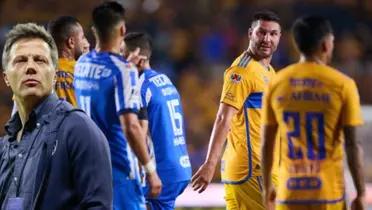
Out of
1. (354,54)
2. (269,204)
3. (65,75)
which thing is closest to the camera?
(269,204)

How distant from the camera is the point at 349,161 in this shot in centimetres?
614

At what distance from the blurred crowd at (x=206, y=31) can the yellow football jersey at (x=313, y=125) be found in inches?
391

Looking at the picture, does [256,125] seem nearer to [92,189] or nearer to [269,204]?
[269,204]

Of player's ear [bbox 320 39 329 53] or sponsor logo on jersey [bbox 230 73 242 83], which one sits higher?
player's ear [bbox 320 39 329 53]

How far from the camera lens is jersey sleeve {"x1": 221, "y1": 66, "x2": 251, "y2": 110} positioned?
8.03 metres

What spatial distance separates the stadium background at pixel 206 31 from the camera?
16562mm

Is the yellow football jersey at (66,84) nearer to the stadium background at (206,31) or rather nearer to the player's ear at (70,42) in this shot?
the player's ear at (70,42)

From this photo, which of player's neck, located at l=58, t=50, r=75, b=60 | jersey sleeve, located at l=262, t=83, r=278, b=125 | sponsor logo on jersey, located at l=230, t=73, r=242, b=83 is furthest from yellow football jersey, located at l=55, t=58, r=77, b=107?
jersey sleeve, located at l=262, t=83, r=278, b=125

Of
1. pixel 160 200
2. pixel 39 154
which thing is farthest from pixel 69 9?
pixel 39 154

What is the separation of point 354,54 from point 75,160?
1275 centimetres

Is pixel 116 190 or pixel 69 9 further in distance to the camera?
pixel 69 9

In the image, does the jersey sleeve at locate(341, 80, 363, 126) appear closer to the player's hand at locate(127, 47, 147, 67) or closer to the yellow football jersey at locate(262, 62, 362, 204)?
the yellow football jersey at locate(262, 62, 362, 204)

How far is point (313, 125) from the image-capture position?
239 inches

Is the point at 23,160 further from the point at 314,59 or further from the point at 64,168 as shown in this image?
the point at 314,59
